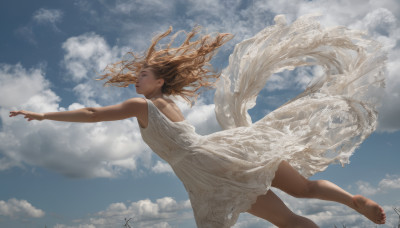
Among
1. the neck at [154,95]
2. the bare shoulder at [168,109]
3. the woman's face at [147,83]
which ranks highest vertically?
the woman's face at [147,83]

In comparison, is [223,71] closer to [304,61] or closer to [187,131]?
[304,61]

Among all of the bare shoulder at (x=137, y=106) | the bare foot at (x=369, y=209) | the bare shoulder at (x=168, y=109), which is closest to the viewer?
the bare foot at (x=369, y=209)

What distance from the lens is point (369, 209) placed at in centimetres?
355

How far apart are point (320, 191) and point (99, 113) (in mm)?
2129

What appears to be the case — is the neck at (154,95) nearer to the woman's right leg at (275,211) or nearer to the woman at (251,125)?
the woman at (251,125)

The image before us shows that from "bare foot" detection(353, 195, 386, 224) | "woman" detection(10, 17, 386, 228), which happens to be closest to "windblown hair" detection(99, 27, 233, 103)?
"woman" detection(10, 17, 386, 228)

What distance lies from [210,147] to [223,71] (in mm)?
1371

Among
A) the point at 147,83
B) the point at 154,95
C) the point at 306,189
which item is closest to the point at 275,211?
the point at 306,189

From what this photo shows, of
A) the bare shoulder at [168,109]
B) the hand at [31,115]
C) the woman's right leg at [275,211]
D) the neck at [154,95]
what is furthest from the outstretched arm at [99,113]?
the woman's right leg at [275,211]

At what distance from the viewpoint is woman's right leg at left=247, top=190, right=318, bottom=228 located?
11.9 feet

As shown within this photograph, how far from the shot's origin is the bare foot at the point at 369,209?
11.6ft

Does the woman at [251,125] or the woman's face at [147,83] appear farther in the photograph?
the woman's face at [147,83]

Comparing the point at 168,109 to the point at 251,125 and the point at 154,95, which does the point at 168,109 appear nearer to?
the point at 154,95

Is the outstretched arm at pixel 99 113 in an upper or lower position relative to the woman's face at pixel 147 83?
lower
